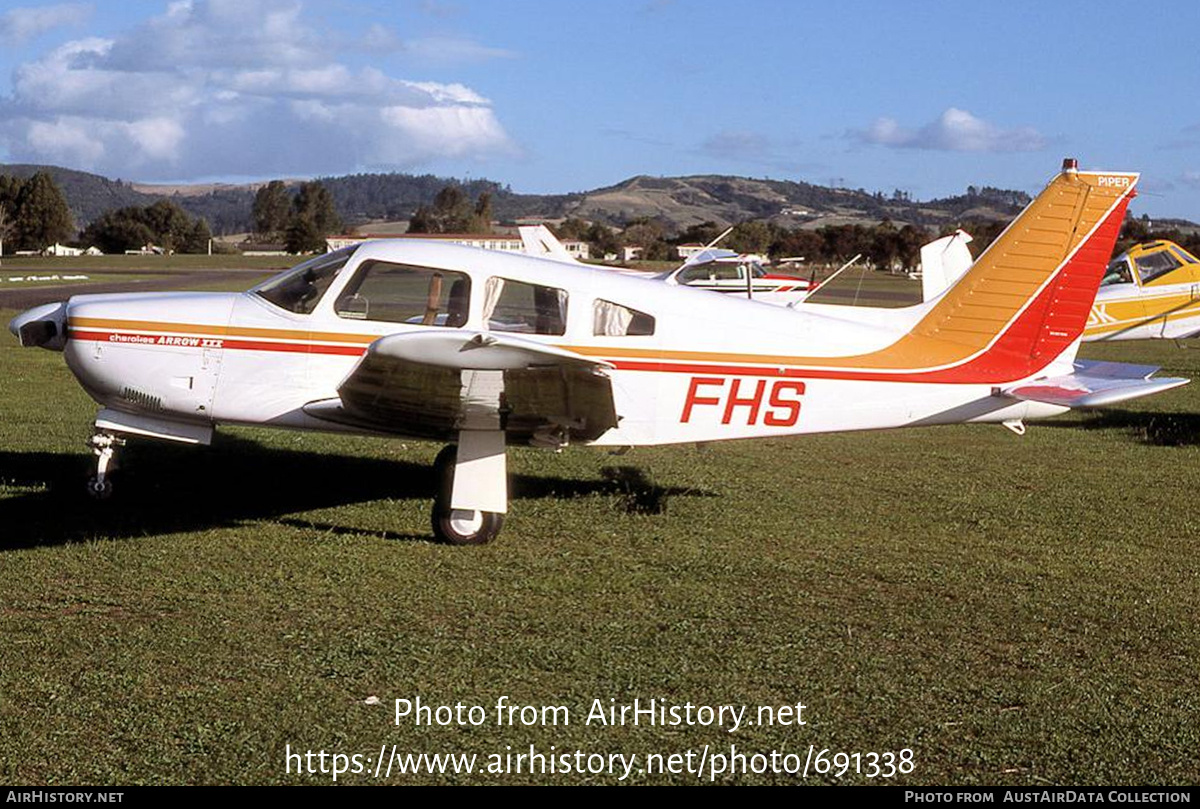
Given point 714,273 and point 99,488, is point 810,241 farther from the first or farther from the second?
point 99,488

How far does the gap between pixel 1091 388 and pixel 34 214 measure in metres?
133

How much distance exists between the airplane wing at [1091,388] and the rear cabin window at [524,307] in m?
3.29

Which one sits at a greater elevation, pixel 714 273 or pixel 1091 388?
pixel 714 273

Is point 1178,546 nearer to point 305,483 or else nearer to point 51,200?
point 305,483

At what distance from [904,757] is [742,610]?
6.60 ft

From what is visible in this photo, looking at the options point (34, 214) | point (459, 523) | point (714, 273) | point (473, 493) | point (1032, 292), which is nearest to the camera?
point (473, 493)

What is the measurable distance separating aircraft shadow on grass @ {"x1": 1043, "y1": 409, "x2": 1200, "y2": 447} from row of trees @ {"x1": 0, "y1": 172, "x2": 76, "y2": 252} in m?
127

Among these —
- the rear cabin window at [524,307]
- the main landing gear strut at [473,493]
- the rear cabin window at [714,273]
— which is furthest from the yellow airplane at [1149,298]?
the rear cabin window at [714,273]

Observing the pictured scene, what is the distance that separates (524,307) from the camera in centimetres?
823

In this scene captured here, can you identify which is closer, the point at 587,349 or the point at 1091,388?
the point at 587,349

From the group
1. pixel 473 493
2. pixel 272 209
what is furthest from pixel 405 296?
pixel 272 209

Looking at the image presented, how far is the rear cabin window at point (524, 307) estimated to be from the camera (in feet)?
26.8
